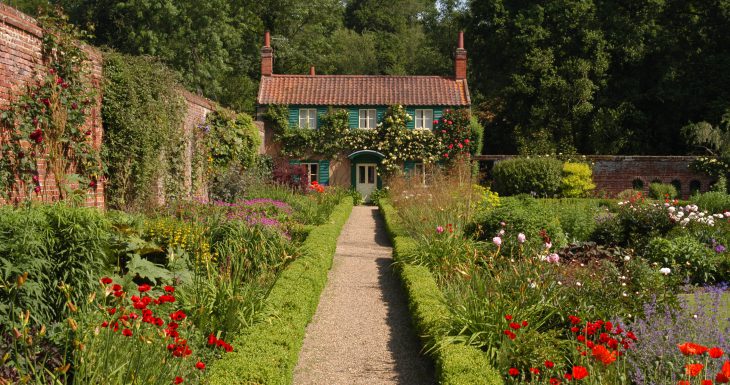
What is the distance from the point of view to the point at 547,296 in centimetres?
609

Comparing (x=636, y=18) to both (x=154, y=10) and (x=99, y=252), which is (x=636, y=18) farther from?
(x=99, y=252)

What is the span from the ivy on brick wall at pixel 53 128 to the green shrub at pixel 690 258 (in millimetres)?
7578

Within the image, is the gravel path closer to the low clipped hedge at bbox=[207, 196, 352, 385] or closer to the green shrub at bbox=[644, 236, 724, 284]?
the low clipped hedge at bbox=[207, 196, 352, 385]

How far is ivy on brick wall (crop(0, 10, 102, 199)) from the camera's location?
23.1ft

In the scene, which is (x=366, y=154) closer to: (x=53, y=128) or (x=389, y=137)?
(x=389, y=137)

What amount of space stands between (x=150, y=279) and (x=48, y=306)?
50.1 inches

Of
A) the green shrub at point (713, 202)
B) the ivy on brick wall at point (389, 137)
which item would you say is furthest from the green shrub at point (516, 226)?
the ivy on brick wall at point (389, 137)

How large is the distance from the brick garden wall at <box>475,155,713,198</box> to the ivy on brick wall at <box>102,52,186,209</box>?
18034mm

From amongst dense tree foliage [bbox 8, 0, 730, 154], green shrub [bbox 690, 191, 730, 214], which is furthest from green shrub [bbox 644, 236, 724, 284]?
dense tree foliage [bbox 8, 0, 730, 154]

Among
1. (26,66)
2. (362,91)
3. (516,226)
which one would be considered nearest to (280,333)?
(26,66)

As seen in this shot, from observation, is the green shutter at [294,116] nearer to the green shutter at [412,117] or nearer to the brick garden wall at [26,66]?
the green shutter at [412,117]

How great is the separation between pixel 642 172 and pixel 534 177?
207 inches

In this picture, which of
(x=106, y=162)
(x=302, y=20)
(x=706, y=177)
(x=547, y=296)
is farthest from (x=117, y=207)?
(x=302, y=20)

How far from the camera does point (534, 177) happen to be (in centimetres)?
2227
